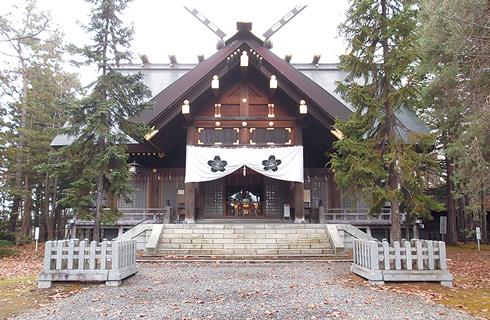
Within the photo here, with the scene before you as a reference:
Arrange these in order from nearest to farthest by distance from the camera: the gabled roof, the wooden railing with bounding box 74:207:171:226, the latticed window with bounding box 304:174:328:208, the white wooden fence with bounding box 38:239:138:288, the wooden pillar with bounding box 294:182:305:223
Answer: the white wooden fence with bounding box 38:239:138:288
the gabled roof
the wooden pillar with bounding box 294:182:305:223
the wooden railing with bounding box 74:207:171:226
the latticed window with bounding box 304:174:328:208

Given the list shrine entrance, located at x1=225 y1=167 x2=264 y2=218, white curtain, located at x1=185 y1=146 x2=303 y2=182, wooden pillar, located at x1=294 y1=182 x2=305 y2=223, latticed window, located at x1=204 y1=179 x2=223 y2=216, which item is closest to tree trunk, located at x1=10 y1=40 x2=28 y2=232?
latticed window, located at x1=204 y1=179 x2=223 y2=216

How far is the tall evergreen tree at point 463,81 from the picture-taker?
936cm

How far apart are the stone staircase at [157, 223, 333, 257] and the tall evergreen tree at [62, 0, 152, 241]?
7.53 feet

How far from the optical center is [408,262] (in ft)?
22.9

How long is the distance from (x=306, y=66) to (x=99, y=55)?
15100 mm

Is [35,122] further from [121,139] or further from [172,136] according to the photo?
[121,139]

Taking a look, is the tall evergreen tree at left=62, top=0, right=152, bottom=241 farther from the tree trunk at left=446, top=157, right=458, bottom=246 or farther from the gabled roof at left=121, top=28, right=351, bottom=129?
the tree trunk at left=446, top=157, right=458, bottom=246

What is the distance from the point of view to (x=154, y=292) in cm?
635

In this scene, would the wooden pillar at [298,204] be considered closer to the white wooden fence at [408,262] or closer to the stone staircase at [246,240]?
the stone staircase at [246,240]

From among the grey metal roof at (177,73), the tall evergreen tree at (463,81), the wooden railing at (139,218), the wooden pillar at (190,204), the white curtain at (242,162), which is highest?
the grey metal roof at (177,73)

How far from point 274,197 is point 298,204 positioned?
247 cm

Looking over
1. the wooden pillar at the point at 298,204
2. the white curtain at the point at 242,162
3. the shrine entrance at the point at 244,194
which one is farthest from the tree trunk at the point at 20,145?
the wooden pillar at the point at 298,204

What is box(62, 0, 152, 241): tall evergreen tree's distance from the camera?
30.8 ft

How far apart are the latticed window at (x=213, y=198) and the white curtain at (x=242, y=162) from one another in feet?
8.92
